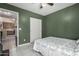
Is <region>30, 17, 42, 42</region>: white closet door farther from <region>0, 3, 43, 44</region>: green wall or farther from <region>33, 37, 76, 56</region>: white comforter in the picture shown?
<region>33, 37, 76, 56</region>: white comforter

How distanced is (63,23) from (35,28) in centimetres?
174

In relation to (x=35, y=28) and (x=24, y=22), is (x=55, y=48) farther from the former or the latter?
(x=35, y=28)

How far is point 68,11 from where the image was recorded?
366cm

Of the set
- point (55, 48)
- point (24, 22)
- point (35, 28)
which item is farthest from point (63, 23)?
point (55, 48)

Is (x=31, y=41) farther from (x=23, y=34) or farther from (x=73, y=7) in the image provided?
(x=73, y=7)

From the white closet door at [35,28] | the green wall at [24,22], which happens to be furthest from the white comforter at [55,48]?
the white closet door at [35,28]

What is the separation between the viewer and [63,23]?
12.9 feet

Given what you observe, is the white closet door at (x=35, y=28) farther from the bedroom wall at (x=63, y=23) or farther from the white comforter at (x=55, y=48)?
the white comforter at (x=55, y=48)

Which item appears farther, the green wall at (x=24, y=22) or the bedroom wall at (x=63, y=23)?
the bedroom wall at (x=63, y=23)

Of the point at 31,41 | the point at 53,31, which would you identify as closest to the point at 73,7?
the point at 53,31

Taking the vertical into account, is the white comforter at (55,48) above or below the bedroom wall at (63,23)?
below

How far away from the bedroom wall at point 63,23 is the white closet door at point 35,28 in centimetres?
42

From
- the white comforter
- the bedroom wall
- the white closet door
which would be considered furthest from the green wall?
the bedroom wall

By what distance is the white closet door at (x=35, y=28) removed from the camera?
3988 millimetres
